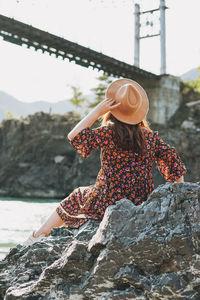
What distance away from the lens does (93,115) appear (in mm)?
2854

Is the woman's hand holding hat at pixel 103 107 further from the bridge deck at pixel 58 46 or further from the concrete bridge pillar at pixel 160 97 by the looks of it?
the concrete bridge pillar at pixel 160 97

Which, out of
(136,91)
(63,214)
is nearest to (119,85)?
(136,91)

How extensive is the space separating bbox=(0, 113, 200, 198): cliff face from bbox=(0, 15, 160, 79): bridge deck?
11.5 feet

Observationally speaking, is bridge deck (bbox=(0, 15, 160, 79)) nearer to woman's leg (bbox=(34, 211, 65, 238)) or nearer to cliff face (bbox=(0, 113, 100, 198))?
cliff face (bbox=(0, 113, 100, 198))

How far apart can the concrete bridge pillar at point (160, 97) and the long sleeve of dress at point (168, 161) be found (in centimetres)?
2204

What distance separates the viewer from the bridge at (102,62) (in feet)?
56.9

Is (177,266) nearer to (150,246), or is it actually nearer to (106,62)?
(150,246)

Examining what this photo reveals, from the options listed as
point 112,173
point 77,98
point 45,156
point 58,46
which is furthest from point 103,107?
point 77,98

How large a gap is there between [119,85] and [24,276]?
144cm

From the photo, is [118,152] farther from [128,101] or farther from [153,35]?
[153,35]

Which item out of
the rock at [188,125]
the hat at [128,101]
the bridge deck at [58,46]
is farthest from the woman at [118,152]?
the rock at [188,125]

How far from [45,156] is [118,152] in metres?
22.8

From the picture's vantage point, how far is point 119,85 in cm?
302

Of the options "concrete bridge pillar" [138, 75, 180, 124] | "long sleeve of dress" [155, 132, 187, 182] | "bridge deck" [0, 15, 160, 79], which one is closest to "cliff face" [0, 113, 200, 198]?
"concrete bridge pillar" [138, 75, 180, 124]
